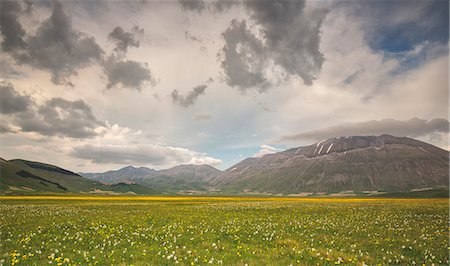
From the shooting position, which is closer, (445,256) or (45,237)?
(445,256)

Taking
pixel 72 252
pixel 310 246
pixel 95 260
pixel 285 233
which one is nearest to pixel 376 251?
pixel 310 246

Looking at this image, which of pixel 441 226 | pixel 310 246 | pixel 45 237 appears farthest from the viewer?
pixel 441 226

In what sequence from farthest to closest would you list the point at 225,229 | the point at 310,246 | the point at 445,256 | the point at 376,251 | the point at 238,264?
1. the point at 225,229
2. the point at 310,246
3. the point at 376,251
4. the point at 445,256
5. the point at 238,264

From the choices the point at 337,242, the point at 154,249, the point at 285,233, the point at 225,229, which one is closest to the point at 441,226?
the point at 337,242

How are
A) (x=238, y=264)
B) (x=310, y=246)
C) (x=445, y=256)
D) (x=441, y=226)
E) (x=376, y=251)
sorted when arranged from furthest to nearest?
1. (x=441, y=226)
2. (x=310, y=246)
3. (x=376, y=251)
4. (x=445, y=256)
5. (x=238, y=264)

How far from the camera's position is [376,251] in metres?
13.6

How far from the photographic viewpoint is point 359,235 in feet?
57.7

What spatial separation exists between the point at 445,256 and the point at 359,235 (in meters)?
5.26

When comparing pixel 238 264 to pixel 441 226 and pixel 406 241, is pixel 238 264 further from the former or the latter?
pixel 441 226

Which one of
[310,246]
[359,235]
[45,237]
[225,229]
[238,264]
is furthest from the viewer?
[225,229]

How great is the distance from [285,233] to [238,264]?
790cm

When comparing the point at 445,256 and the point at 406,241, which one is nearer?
the point at 445,256

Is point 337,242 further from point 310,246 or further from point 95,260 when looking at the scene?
point 95,260

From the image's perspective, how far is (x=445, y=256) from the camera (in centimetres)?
1270
